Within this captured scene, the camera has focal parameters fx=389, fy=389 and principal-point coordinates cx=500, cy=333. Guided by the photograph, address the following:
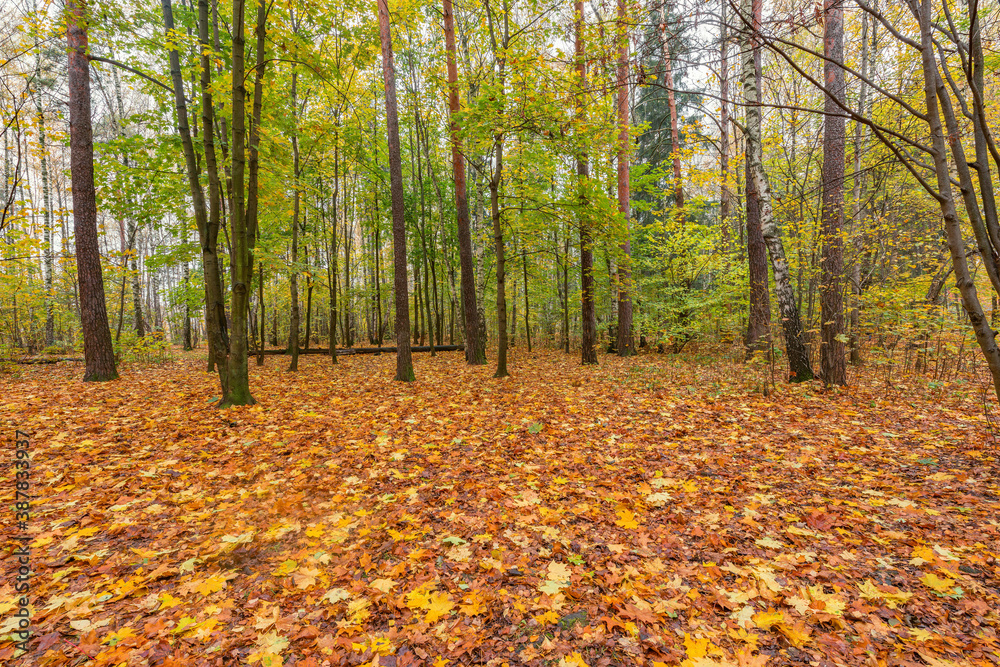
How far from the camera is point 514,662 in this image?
6.49ft

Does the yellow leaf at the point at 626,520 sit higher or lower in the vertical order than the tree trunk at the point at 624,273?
lower

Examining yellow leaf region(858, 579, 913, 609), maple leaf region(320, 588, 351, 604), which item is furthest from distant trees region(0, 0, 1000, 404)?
maple leaf region(320, 588, 351, 604)

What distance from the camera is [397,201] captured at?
905cm

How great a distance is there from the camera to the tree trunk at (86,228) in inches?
304

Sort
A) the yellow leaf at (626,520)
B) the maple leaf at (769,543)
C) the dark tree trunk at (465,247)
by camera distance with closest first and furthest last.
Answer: the maple leaf at (769,543) → the yellow leaf at (626,520) → the dark tree trunk at (465,247)

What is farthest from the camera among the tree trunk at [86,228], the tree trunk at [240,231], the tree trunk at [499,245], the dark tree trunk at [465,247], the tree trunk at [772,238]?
the dark tree trunk at [465,247]

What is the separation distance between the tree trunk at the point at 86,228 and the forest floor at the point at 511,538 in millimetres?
2724

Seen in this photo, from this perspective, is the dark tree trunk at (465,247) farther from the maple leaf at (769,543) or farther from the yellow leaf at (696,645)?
the yellow leaf at (696,645)

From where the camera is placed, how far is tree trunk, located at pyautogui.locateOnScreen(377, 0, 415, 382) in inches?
342

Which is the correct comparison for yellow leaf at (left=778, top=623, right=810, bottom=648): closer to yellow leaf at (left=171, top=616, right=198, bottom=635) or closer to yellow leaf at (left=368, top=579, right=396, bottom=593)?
yellow leaf at (left=368, top=579, right=396, bottom=593)

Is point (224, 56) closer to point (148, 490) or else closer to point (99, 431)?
point (99, 431)

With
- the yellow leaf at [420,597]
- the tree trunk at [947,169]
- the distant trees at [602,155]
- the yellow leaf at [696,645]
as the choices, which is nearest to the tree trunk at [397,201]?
the distant trees at [602,155]

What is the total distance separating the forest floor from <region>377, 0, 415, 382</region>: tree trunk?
3292 millimetres

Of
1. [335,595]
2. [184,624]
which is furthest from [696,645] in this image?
[184,624]
